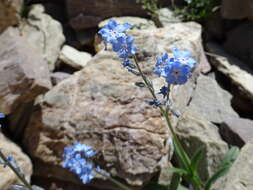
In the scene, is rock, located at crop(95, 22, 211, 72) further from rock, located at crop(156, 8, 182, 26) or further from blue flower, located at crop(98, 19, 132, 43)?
blue flower, located at crop(98, 19, 132, 43)

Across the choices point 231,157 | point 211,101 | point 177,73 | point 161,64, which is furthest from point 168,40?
point 177,73

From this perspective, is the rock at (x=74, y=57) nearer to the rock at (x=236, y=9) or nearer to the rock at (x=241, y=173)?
the rock at (x=236, y=9)

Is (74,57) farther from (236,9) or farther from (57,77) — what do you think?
(236,9)

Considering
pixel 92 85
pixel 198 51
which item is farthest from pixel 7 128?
pixel 198 51

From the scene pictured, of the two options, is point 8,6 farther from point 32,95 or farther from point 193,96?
point 193,96

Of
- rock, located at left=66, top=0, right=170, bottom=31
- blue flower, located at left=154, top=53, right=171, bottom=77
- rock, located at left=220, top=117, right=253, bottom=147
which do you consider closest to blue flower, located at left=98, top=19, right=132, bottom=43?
blue flower, located at left=154, top=53, right=171, bottom=77
